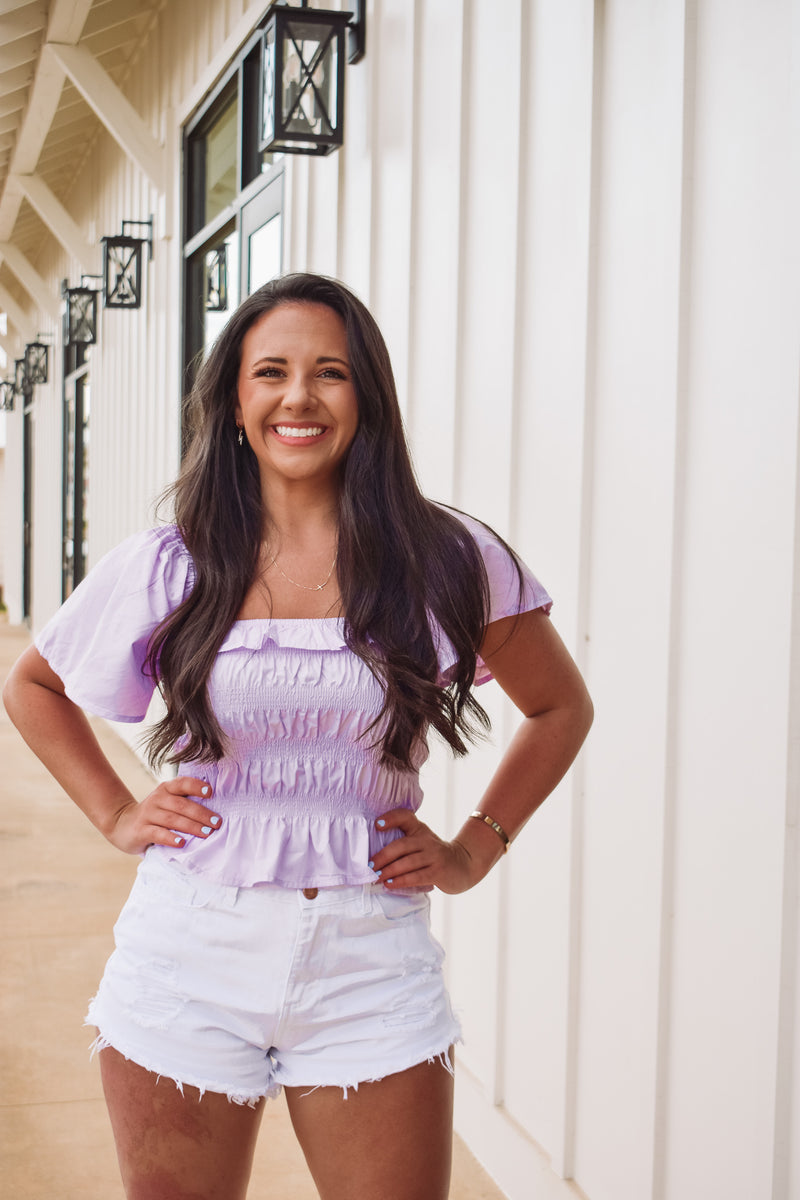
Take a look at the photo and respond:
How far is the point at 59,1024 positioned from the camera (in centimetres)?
351

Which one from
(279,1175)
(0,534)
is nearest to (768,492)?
(279,1175)

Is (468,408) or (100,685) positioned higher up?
(468,408)

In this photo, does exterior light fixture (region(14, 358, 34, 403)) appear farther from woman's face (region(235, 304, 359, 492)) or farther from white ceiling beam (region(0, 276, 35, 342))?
woman's face (region(235, 304, 359, 492))

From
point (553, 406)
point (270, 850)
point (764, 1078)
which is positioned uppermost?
point (553, 406)

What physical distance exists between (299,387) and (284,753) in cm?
45

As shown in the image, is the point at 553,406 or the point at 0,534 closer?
the point at 553,406

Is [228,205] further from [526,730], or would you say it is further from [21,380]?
[21,380]

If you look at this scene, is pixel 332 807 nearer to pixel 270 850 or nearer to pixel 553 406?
pixel 270 850

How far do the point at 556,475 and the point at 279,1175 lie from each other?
1686 millimetres

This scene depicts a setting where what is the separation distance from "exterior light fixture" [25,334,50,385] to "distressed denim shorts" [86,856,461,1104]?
11847mm

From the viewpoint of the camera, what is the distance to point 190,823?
1.46 metres

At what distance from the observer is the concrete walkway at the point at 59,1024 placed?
8.90 ft

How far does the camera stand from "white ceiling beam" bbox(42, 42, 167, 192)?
6.34m

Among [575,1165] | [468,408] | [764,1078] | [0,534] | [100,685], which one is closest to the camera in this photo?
[100,685]
